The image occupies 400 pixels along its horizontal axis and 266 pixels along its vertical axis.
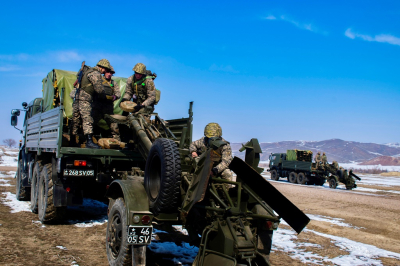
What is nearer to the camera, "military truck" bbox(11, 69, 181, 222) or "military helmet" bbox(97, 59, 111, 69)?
"military truck" bbox(11, 69, 181, 222)

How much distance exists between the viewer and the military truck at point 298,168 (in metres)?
23.4

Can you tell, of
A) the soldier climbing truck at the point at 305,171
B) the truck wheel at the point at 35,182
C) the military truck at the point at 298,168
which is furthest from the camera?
the military truck at the point at 298,168

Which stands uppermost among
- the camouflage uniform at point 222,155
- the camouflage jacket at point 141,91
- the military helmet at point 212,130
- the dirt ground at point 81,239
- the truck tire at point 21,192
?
the camouflage jacket at point 141,91

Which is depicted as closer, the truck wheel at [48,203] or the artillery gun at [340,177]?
the truck wheel at [48,203]

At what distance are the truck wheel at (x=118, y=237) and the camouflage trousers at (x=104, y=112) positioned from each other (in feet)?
7.74

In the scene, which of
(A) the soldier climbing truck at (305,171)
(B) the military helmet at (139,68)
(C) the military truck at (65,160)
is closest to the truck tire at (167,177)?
(C) the military truck at (65,160)

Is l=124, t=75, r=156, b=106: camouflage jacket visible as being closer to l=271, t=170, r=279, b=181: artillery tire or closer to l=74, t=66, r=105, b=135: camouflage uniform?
l=74, t=66, r=105, b=135: camouflage uniform

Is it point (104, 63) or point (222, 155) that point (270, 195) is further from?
point (104, 63)

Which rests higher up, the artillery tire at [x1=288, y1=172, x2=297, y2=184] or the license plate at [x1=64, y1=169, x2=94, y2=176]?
the license plate at [x1=64, y1=169, x2=94, y2=176]

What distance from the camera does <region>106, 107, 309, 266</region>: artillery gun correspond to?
3303 millimetres

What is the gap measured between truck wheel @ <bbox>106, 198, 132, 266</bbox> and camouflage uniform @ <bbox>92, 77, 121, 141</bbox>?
2402mm

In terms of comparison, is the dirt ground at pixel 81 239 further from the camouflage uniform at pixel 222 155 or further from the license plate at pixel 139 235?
the camouflage uniform at pixel 222 155

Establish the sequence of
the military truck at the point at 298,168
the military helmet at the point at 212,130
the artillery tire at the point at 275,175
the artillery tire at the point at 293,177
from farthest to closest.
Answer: the artillery tire at the point at 275,175 < the artillery tire at the point at 293,177 < the military truck at the point at 298,168 < the military helmet at the point at 212,130

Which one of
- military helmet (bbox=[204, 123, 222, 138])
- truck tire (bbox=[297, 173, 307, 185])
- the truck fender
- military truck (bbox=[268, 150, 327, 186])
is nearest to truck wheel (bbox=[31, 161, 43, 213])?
the truck fender
